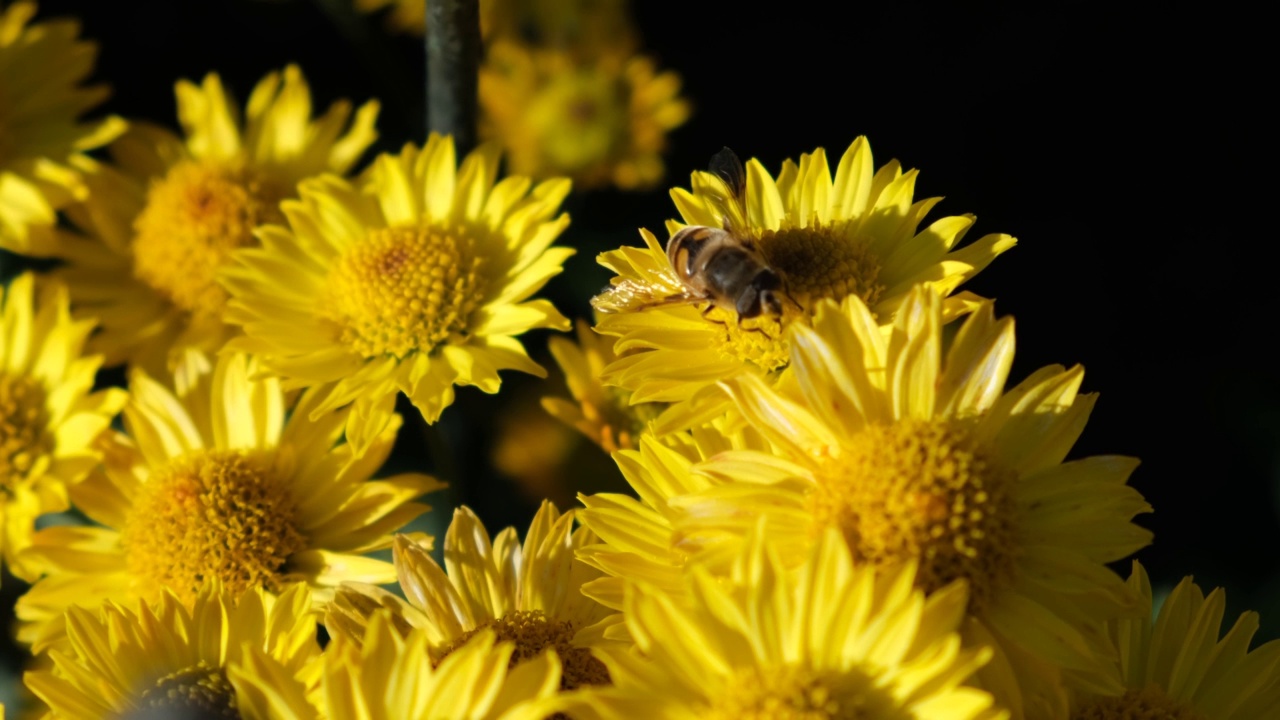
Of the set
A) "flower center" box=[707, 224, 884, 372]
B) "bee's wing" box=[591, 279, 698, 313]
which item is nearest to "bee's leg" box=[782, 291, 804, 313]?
"flower center" box=[707, 224, 884, 372]

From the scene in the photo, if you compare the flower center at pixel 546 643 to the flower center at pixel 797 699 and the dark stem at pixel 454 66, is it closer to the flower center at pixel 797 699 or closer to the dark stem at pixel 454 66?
the flower center at pixel 797 699

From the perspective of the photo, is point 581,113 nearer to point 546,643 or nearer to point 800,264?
point 800,264

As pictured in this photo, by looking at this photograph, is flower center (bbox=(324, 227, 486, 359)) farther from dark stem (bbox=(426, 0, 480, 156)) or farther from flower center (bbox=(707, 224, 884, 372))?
flower center (bbox=(707, 224, 884, 372))

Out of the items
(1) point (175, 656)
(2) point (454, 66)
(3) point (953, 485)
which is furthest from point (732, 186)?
(1) point (175, 656)

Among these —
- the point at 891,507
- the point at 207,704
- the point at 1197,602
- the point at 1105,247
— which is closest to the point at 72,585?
the point at 207,704

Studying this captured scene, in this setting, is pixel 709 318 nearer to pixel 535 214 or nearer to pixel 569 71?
pixel 535 214

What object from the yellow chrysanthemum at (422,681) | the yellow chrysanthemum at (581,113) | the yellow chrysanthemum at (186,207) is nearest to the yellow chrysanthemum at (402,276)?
the yellow chrysanthemum at (186,207)

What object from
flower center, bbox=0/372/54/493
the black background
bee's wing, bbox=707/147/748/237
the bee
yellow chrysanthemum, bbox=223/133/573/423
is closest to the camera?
the bee
